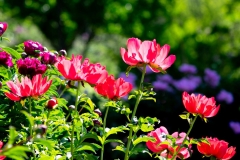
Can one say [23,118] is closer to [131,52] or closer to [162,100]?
[131,52]

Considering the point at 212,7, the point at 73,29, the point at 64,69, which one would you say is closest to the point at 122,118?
the point at 64,69

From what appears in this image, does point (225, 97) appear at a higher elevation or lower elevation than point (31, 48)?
lower

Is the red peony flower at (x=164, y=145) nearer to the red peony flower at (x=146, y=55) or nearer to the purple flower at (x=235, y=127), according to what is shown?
the red peony flower at (x=146, y=55)

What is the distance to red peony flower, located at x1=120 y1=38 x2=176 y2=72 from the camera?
75.7 inches

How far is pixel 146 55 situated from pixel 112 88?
0.18 metres

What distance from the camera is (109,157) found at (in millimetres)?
4316

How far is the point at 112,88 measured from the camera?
6.45ft

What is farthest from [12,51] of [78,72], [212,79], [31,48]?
[212,79]

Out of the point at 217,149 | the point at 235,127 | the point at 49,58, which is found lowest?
the point at 235,127

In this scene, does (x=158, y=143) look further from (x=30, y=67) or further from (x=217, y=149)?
(x=30, y=67)

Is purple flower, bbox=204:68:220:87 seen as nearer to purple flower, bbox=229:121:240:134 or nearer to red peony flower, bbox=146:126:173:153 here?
purple flower, bbox=229:121:240:134

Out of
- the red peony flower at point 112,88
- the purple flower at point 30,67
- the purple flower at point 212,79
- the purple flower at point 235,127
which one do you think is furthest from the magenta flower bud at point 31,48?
the purple flower at point 212,79

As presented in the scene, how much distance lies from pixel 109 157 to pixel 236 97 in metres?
1.67

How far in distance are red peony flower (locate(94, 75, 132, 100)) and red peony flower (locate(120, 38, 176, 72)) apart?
9 centimetres
